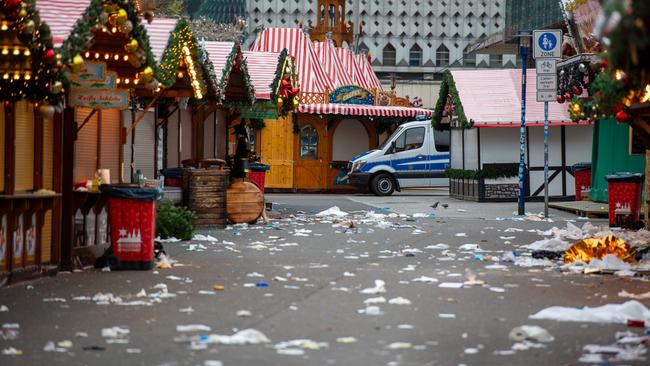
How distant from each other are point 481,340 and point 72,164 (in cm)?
604

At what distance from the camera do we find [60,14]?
36.3 ft

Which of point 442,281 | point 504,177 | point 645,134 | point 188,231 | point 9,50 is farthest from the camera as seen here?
point 504,177

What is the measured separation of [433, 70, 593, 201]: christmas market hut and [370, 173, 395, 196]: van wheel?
3.90m

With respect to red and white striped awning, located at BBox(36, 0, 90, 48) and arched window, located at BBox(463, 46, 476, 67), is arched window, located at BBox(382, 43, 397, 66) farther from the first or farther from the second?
red and white striped awning, located at BBox(36, 0, 90, 48)

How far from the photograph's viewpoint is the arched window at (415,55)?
74.5m

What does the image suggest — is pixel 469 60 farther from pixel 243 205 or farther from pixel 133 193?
pixel 133 193

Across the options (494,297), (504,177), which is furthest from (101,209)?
(504,177)

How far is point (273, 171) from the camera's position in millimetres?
41500

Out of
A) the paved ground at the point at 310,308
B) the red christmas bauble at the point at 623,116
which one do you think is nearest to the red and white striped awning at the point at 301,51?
the paved ground at the point at 310,308

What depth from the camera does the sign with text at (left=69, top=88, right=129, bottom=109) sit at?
1256 centimetres

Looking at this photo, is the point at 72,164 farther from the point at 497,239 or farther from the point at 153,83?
the point at 497,239

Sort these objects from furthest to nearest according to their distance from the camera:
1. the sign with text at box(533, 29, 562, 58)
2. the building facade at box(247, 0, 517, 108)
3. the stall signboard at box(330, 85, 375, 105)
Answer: the building facade at box(247, 0, 517, 108), the stall signboard at box(330, 85, 375, 105), the sign with text at box(533, 29, 562, 58)

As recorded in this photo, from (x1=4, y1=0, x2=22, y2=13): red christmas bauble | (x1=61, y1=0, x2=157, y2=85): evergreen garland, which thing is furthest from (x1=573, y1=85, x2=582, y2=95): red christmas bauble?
(x1=4, y1=0, x2=22, y2=13): red christmas bauble

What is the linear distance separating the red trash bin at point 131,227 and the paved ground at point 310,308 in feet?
1.20
